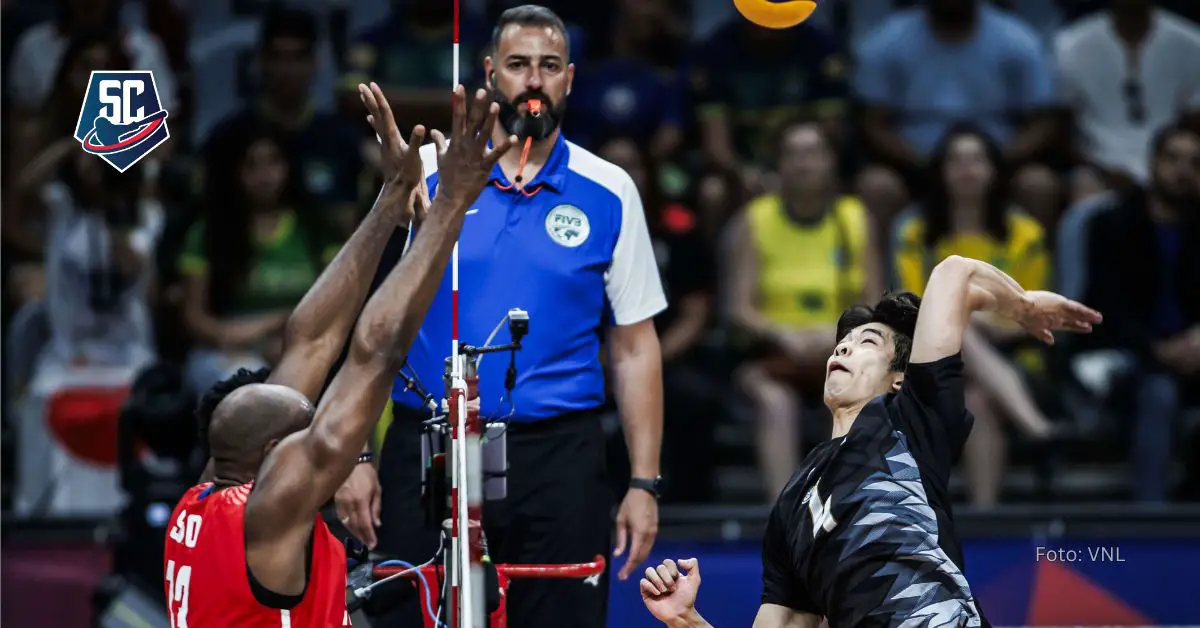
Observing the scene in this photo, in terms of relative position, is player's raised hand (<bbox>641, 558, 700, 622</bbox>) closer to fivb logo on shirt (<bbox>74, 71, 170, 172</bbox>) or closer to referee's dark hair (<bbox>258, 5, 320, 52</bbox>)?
fivb logo on shirt (<bbox>74, 71, 170, 172</bbox>)

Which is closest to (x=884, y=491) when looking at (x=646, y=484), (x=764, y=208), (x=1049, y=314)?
(x=1049, y=314)

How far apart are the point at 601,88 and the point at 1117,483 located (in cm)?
317

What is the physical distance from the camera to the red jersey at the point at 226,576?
3.88 metres

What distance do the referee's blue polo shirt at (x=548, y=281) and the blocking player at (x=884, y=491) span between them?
89cm

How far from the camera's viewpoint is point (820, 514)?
4168 millimetres

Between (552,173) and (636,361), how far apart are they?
63 centimetres

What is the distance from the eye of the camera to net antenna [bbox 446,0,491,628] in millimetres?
3762

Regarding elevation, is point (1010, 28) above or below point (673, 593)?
above

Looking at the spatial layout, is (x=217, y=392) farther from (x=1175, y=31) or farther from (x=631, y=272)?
(x=1175, y=31)

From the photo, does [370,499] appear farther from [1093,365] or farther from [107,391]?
[1093,365]

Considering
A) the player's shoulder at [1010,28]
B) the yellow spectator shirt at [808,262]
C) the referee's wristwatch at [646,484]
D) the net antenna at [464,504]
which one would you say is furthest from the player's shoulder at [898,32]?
the net antenna at [464,504]

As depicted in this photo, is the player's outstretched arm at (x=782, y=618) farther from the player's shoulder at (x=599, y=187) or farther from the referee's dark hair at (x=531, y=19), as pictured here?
the referee's dark hair at (x=531, y=19)

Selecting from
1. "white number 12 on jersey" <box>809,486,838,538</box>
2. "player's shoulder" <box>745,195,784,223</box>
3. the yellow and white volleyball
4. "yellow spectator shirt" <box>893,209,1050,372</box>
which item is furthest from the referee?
"player's shoulder" <box>745,195,784,223</box>

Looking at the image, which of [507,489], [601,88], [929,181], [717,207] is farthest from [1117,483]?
[507,489]
